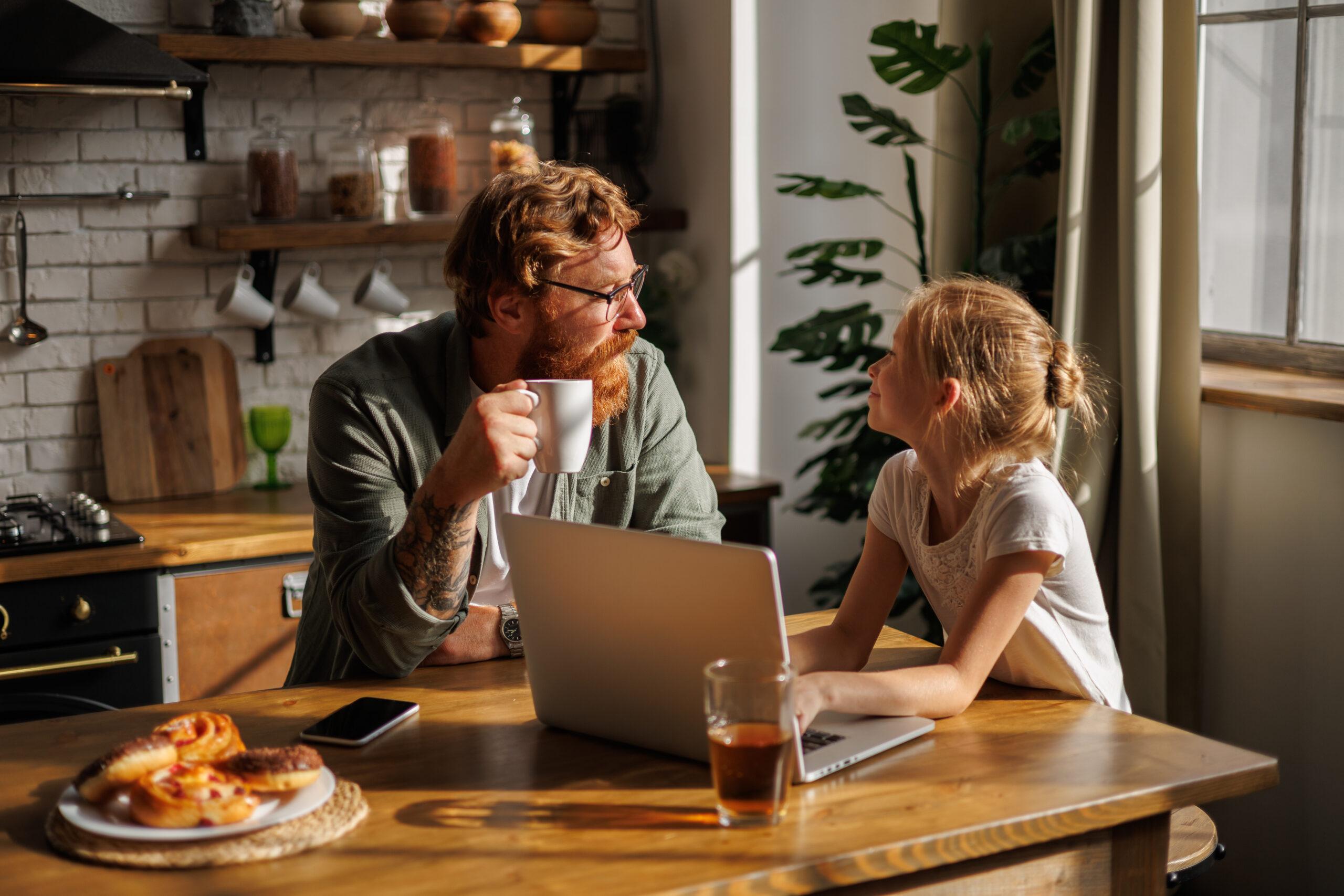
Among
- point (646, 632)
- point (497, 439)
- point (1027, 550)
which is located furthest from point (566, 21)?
point (646, 632)

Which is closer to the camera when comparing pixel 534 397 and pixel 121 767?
pixel 121 767

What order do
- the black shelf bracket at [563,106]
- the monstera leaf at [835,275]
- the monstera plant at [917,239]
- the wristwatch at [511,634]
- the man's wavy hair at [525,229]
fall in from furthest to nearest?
1. the black shelf bracket at [563,106]
2. the monstera leaf at [835,275]
3. the monstera plant at [917,239]
4. the man's wavy hair at [525,229]
5. the wristwatch at [511,634]

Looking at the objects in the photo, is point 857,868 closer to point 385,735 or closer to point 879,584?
point 385,735

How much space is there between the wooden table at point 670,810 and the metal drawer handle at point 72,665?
1.12m

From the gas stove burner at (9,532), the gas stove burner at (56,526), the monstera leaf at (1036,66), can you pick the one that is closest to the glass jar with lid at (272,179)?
the gas stove burner at (56,526)

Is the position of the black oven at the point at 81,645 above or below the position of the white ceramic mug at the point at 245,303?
below

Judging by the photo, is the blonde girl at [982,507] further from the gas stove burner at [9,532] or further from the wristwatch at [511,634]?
the gas stove burner at [9,532]

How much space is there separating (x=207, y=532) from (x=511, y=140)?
48.0 inches

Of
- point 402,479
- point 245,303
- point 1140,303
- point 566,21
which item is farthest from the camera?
point 566,21

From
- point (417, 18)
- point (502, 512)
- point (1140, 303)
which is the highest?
point (417, 18)

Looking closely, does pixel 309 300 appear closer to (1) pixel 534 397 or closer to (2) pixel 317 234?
(2) pixel 317 234

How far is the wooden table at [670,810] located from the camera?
1055mm

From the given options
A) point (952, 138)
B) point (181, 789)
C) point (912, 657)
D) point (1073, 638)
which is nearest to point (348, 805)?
point (181, 789)

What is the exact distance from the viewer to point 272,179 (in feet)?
9.91
